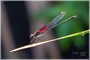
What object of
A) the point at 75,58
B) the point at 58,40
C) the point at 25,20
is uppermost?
the point at 25,20

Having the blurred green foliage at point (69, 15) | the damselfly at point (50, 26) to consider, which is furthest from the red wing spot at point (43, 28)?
the blurred green foliage at point (69, 15)

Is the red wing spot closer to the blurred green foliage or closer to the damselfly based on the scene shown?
the damselfly

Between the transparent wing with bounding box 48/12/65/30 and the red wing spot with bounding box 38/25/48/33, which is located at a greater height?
the transparent wing with bounding box 48/12/65/30

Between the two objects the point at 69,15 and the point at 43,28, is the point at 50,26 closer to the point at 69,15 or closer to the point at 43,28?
the point at 43,28

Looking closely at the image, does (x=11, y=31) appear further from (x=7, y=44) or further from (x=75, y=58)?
(x=75, y=58)

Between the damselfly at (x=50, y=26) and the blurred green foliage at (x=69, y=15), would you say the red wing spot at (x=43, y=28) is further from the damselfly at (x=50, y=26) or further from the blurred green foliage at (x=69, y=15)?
the blurred green foliage at (x=69, y=15)

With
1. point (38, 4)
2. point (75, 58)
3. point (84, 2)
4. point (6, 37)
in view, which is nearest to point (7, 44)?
point (6, 37)

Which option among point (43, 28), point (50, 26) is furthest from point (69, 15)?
point (43, 28)

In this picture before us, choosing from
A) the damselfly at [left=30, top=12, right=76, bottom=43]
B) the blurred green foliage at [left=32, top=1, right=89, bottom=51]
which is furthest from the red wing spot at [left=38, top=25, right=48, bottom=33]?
the blurred green foliage at [left=32, top=1, right=89, bottom=51]
